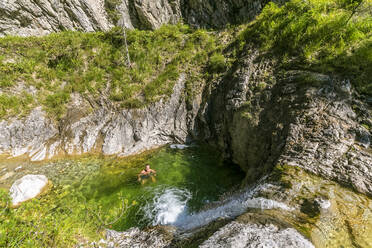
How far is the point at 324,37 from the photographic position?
508cm

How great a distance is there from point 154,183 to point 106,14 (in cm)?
1348

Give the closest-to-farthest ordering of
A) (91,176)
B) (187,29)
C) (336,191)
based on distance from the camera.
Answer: (336,191) < (91,176) < (187,29)

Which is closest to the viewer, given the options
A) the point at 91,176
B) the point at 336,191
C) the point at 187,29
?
the point at 336,191

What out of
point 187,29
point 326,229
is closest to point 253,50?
point 326,229

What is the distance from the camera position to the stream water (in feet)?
16.1

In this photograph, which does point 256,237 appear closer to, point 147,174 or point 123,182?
point 147,174

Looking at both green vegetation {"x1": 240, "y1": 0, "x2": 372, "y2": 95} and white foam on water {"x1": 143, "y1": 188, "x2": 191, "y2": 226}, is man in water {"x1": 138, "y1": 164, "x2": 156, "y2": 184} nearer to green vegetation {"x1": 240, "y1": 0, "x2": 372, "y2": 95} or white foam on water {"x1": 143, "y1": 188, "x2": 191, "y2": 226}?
white foam on water {"x1": 143, "y1": 188, "x2": 191, "y2": 226}

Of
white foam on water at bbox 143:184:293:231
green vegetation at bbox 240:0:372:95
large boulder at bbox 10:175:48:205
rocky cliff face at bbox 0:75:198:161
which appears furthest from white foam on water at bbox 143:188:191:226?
green vegetation at bbox 240:0:372:95

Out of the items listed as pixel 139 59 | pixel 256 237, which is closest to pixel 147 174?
pixel 256 237

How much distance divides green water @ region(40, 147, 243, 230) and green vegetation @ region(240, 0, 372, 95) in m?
4.56

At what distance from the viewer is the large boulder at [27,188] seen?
16.4 ft

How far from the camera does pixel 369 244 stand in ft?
6.20

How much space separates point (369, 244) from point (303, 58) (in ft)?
17.2

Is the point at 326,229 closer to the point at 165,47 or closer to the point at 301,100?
the point at 301,100
